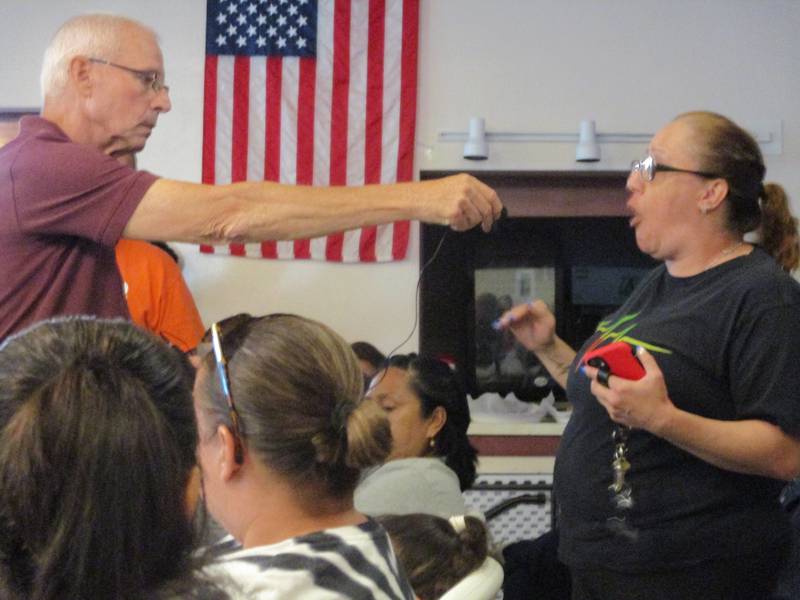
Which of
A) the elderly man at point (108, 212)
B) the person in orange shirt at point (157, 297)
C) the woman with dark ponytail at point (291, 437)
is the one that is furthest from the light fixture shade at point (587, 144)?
the woman with dark ponytail at point (291, 437)

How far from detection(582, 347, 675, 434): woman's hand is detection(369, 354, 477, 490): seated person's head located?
1.06 m

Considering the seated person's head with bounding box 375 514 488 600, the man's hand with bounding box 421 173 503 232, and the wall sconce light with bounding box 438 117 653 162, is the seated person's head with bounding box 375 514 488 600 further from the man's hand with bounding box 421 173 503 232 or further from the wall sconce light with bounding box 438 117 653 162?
the wall sconce light with bounding box 438 117 653 162

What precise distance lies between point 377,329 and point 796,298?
8.88 ft

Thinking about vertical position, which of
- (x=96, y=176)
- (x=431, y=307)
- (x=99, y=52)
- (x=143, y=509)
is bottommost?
(x=431, y=307)

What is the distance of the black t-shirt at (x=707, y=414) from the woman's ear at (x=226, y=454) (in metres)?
0.96

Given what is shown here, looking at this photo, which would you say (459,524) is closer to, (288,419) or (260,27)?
(288,419)

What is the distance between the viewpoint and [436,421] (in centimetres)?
294

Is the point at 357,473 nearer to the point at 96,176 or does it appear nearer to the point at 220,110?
the point at 96,176

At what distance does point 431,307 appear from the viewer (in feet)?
15.0

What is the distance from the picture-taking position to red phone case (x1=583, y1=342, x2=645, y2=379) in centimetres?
189

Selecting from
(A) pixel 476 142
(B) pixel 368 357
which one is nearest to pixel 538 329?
(B) pixel 368 357

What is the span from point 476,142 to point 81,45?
8.59ft

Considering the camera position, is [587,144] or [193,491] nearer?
[193,491]

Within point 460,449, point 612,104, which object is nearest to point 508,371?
point 612,104
